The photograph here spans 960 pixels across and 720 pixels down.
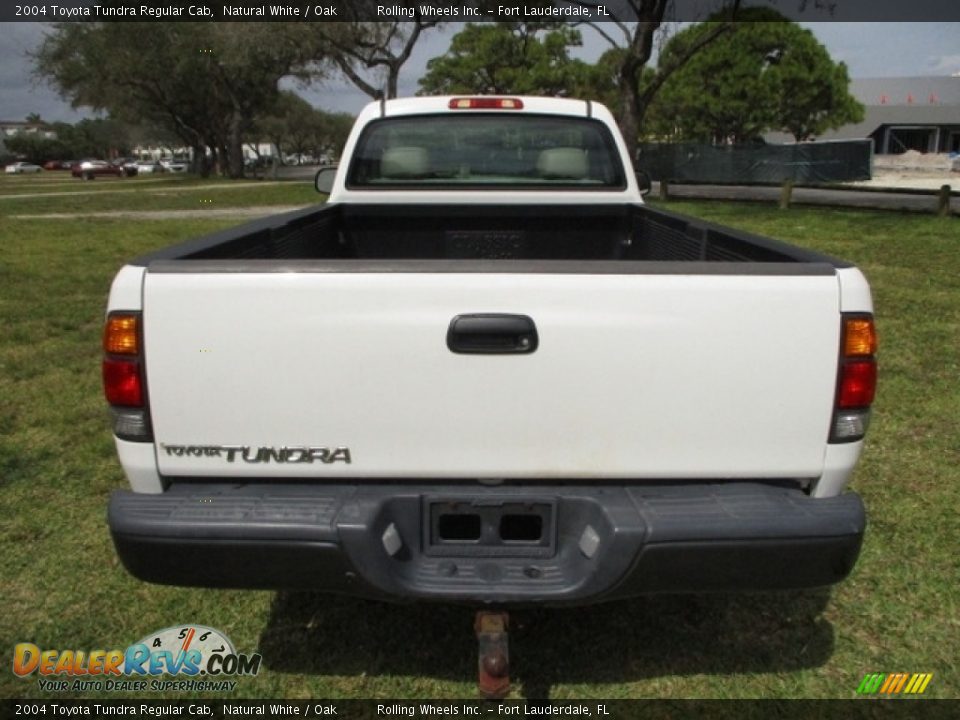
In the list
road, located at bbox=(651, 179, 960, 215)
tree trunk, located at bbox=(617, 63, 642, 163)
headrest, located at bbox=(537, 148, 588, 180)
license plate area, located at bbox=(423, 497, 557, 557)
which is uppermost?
tree trunk, located at bbox=(617, 63, 642, 163)

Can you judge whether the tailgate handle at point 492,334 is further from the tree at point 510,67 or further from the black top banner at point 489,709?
the tree at point 510,67

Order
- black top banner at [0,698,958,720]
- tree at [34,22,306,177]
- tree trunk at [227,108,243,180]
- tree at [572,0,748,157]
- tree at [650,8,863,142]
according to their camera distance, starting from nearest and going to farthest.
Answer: black top banner at [0,698,958,720], tree at [572,0,748,157], tree at [34,22,306,177], tree trunk at [227,108,243,180], tree at [650,8,863,142]

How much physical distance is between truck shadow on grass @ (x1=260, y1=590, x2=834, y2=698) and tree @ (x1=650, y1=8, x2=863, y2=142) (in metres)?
45.4

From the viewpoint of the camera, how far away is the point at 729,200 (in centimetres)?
2255

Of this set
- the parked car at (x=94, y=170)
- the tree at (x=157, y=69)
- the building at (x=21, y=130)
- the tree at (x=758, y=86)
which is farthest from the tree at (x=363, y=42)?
the building at (x=21, y=130)

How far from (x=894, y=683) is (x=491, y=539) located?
1.57 meters

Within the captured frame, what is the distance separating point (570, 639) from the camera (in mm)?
2855

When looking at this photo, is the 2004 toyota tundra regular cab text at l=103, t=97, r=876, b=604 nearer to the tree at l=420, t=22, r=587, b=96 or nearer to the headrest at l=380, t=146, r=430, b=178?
the headrest at l=380, t=146, r=430, b=178

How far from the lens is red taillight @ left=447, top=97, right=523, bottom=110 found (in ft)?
14.4

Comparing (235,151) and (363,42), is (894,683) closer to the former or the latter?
(363,42)

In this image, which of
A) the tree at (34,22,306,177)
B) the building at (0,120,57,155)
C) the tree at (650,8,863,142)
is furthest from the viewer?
the building at (0,120,57,155)

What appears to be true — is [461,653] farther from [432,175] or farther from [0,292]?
[0,292]

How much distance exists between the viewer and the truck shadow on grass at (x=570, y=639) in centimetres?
270

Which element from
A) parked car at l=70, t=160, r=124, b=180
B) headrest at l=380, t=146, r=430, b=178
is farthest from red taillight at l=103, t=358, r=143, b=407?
parked car at l=70, t=160, r=124, b=180
